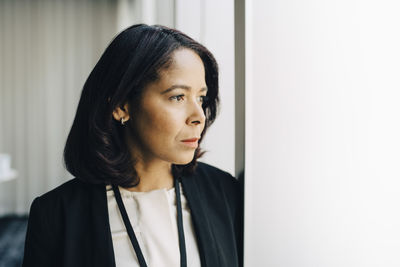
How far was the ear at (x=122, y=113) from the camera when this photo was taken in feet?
2.48

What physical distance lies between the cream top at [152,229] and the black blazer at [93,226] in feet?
0.09

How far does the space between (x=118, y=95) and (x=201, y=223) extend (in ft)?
1.11

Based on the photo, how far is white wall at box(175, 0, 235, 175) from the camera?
2.98 ft

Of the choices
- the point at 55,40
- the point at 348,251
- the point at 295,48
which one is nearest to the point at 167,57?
the point at 295,48

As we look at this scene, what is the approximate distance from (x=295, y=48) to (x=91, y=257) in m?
0.60

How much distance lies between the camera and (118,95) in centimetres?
72

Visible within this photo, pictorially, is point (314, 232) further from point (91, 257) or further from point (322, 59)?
point (91, 257)

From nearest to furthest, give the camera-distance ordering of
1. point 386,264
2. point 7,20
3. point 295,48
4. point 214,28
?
1. point 386,264
2. point 295,48
3. point 214,28
4. point 7,20

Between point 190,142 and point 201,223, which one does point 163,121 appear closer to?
point 190,142

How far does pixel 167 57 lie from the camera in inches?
27.4

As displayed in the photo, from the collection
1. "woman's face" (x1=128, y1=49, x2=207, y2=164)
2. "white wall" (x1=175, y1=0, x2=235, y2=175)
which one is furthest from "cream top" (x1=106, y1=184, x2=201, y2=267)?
"white wall" (x1=175, y1=0, x2=235, y2=175)

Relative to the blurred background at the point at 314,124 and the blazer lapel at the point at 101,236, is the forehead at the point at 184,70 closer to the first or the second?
the blurred background at the point at 314,124

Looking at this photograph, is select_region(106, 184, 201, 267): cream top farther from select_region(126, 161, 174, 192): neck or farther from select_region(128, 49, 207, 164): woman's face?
select_region(128, 49, 207, 164): woman's face

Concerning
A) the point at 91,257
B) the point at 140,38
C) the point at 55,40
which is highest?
the point at 55,40
